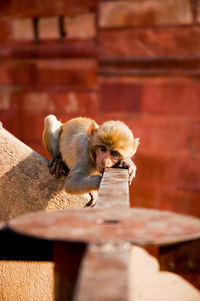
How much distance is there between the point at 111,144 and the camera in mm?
2918

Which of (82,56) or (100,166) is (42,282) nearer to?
(100,166)

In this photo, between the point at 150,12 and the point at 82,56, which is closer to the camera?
the point at 150,12

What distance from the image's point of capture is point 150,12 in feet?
14.1

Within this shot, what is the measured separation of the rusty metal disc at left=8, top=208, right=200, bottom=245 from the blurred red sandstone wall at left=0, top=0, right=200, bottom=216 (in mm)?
3295

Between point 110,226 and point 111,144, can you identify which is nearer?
point 110,226

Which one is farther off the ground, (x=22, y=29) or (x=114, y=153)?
(x=22, y=29)

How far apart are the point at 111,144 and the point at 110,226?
1837 mm

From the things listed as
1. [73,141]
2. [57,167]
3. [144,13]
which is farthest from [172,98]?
[57,167]

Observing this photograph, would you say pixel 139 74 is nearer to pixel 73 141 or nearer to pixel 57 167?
pixel 73 141

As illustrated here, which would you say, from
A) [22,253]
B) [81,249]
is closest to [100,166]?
[22,253]

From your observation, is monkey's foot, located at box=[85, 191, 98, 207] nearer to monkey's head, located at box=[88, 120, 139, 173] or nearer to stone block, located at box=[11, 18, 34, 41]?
monkey's head, located at box=[88, 120, 139, 173]

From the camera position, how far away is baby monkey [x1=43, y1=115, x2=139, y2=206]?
286 cm

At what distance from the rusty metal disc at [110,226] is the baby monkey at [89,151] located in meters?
1.52

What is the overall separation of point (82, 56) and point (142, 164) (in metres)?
1.34
